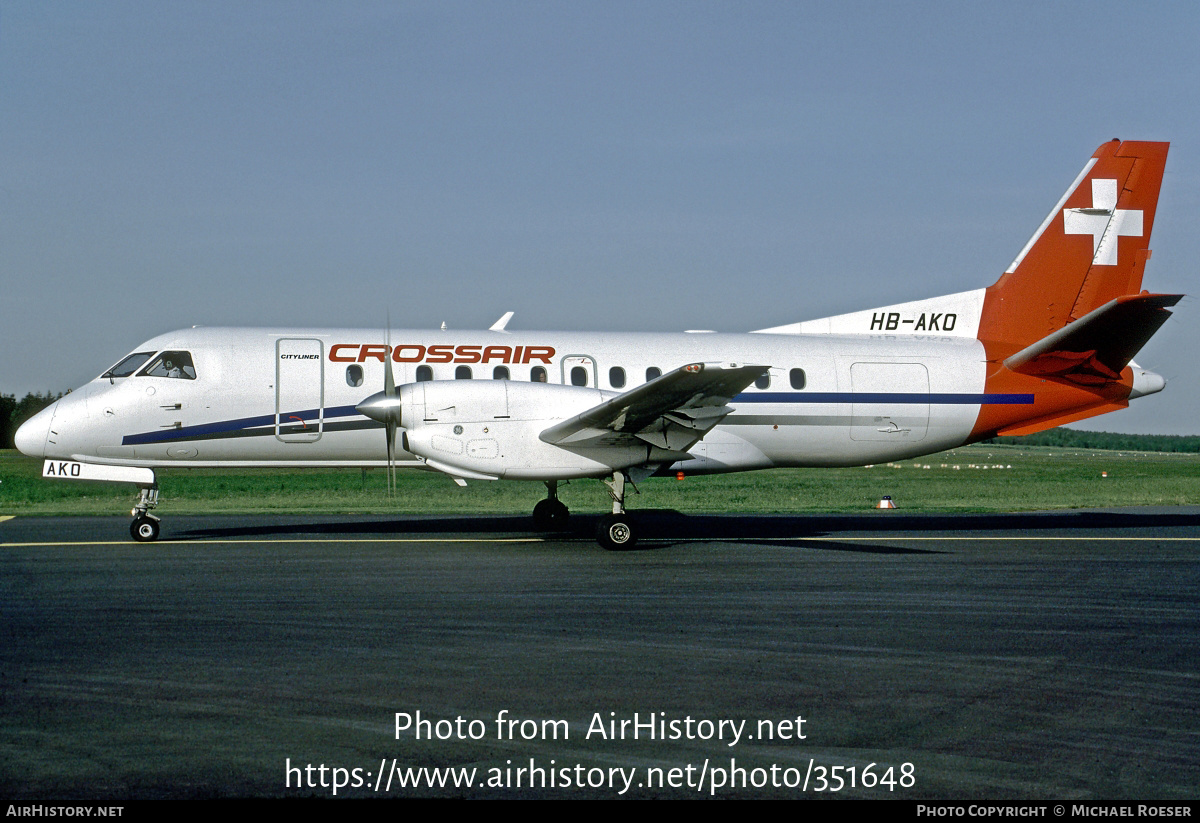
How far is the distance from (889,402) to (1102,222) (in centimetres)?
548

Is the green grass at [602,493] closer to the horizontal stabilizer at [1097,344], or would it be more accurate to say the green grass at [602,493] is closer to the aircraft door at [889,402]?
the aircraft door at [889,402]

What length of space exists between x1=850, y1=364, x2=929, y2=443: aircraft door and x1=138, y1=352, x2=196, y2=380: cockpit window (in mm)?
11063

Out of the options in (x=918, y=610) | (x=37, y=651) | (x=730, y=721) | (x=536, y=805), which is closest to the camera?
(x=536, y=805)

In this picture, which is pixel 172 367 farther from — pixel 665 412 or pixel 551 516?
pixel 665 412

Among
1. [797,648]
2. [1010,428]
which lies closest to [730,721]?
[797,648]

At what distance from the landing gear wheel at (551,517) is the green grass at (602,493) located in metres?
5.01

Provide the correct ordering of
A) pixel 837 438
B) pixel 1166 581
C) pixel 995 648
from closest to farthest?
pixel 995 648, pixel 1166 581, pixel 837 438

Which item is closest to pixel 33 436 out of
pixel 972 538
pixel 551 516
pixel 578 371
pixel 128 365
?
pixel 128 365

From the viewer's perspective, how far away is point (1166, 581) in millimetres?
11953

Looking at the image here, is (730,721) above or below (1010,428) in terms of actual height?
below

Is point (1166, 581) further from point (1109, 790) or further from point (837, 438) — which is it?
point (1109, 790)

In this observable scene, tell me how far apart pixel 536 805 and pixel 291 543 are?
11260mm

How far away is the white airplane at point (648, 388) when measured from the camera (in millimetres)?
14555

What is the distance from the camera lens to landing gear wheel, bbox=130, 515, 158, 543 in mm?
15172
